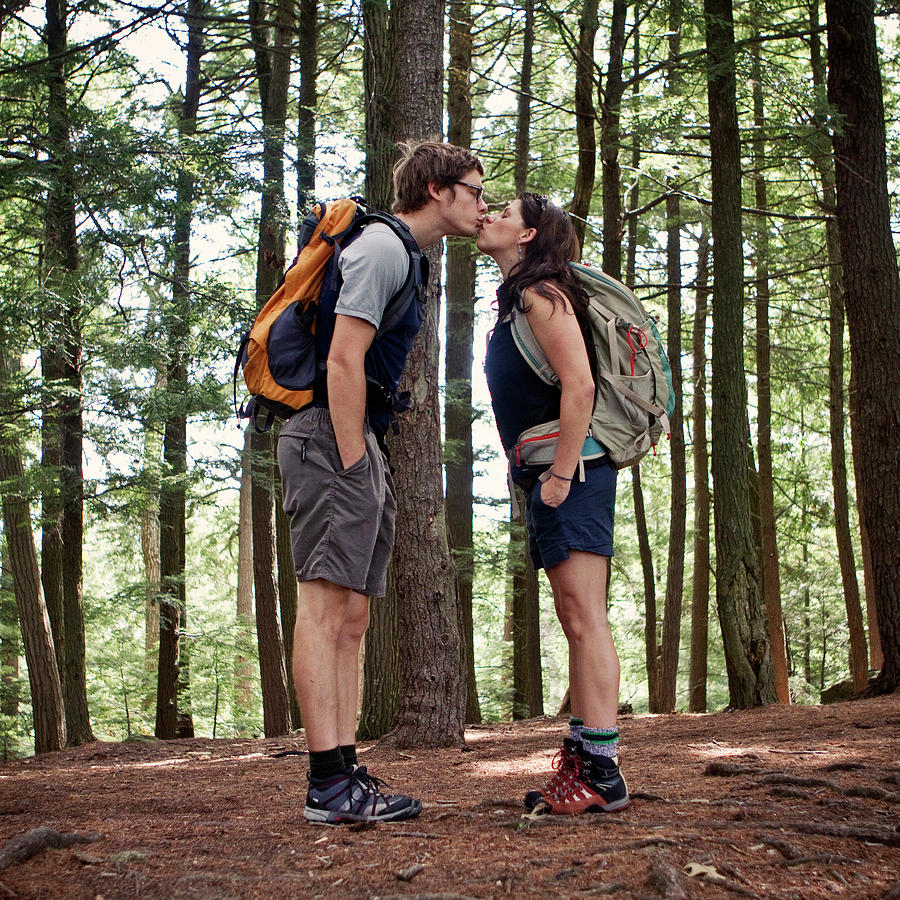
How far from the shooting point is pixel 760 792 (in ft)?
11.6

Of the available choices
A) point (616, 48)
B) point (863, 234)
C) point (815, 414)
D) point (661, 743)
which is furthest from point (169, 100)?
point (815, 414)

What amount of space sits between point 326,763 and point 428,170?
2223 mm

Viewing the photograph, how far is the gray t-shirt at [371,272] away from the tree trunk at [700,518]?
43.4ft

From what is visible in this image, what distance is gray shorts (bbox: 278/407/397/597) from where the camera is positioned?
3201 mm

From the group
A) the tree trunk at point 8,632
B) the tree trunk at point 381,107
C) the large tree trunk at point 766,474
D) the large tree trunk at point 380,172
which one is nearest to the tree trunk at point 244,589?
the tree trunk at point 8,632

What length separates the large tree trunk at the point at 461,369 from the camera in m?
13.3

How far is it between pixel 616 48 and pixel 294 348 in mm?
9890

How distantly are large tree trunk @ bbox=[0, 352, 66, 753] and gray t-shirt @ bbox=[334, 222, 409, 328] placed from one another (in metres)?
8.92

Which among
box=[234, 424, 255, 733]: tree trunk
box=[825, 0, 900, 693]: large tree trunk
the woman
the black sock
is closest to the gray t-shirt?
the woman

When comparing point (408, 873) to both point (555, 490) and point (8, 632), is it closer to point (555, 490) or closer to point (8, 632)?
point (555, 490)

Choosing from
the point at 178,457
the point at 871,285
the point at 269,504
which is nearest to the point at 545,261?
the point at 871,285

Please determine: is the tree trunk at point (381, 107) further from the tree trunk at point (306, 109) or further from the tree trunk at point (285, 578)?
the tree trunk at point (285, 578)

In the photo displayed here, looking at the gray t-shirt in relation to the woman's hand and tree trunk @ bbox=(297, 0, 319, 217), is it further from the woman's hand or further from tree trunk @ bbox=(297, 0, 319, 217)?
tree trunk @ bbox=(297, 0, 319, 217)

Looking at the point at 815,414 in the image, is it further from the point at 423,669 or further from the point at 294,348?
the point at 294,348
